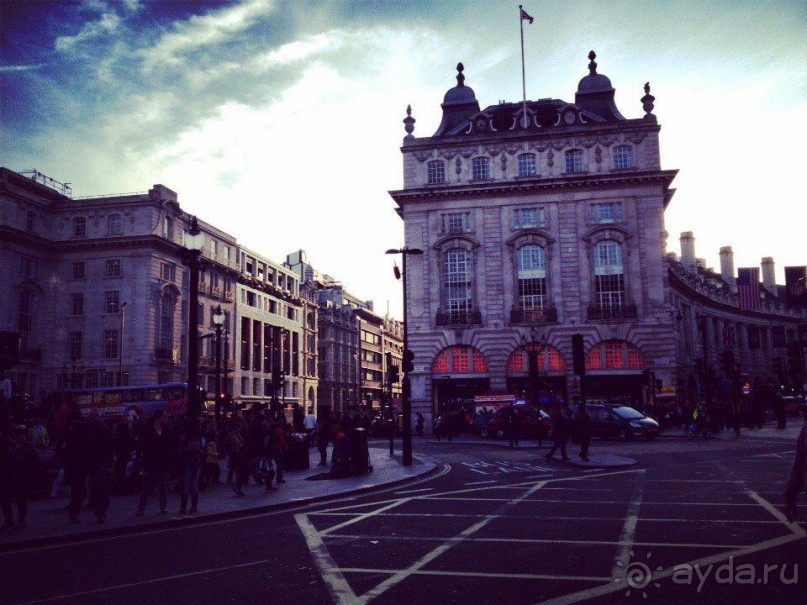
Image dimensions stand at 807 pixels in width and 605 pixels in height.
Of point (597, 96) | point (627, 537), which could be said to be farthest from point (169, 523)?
point (597, 96)

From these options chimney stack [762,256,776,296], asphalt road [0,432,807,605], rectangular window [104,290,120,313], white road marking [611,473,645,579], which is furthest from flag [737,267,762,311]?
chimney stack [762,256,776,296]

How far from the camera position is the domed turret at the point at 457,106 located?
58.6 m

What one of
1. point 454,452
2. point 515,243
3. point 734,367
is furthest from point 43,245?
point 734,367

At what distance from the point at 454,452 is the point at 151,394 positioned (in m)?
21.9

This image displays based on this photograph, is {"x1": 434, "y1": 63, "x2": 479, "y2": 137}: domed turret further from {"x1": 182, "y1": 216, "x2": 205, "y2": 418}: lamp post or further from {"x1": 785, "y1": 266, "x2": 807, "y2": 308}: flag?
{"x1": 182, "y1": 216, "x2": 205, "y2": 418}: lamp post

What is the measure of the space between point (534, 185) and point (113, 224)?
3683 centimetres

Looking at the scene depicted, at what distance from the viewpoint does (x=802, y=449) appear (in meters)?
5.86

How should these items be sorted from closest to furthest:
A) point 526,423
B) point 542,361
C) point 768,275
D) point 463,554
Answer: point 463,554 < point 526,423 < point 542,361 < point 768,275

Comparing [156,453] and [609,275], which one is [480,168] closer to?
[609,275]

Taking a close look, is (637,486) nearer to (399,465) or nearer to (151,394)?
(399,465)

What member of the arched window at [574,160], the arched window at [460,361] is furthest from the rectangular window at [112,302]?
the arched window at [574,160]

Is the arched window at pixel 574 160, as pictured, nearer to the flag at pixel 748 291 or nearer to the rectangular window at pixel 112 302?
the flag at pixel 748 291

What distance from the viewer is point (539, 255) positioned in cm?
5212

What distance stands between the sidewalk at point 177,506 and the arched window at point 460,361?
31600 millimetres
